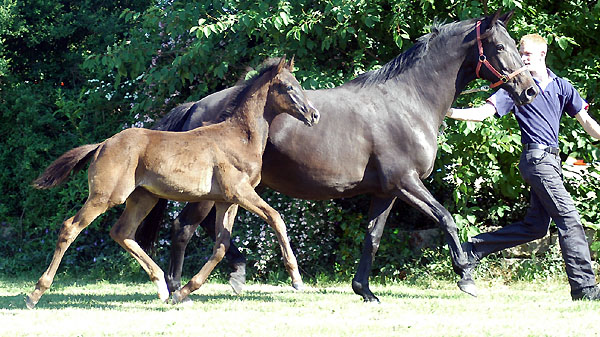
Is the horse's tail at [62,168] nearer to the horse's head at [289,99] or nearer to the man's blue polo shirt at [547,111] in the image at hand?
the horse's head at [289,99]

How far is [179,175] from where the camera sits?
618 centimetres

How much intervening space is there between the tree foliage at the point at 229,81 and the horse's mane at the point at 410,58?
96cm

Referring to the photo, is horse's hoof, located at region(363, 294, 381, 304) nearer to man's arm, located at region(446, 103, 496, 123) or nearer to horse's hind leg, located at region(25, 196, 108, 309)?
man's arm, located at region(446, 103, 496, 123)

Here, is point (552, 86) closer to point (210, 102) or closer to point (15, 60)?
point (210, 102)

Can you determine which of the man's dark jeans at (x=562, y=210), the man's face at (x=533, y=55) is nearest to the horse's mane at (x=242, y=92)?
the man's face at (x=533, y=55)

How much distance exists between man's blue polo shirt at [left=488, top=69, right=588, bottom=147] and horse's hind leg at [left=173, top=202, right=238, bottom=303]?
2.60 meters

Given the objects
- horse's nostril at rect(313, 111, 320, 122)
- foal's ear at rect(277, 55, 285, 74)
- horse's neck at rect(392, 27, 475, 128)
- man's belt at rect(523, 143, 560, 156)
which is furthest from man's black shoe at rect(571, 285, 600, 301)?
foal's ear at rect(277, 55, 285, 74)

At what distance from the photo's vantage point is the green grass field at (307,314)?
526 centimetres

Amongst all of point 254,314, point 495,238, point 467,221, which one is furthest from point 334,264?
point 254,314

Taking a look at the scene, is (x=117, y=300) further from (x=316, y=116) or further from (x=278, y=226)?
(x=316, y=116)

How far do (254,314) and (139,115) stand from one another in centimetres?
449

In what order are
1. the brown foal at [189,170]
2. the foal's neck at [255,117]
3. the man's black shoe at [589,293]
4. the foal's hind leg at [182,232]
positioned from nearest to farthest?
1. the brown foal at [189,170]
2. the foal's neck at [255,117]
3. the man's black shoe at [589,293]
4. the foal's hind leg at [182,232]

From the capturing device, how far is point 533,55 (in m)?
6.97

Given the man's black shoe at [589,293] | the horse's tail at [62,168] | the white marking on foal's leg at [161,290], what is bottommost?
the man's black shoe at [589,293]
